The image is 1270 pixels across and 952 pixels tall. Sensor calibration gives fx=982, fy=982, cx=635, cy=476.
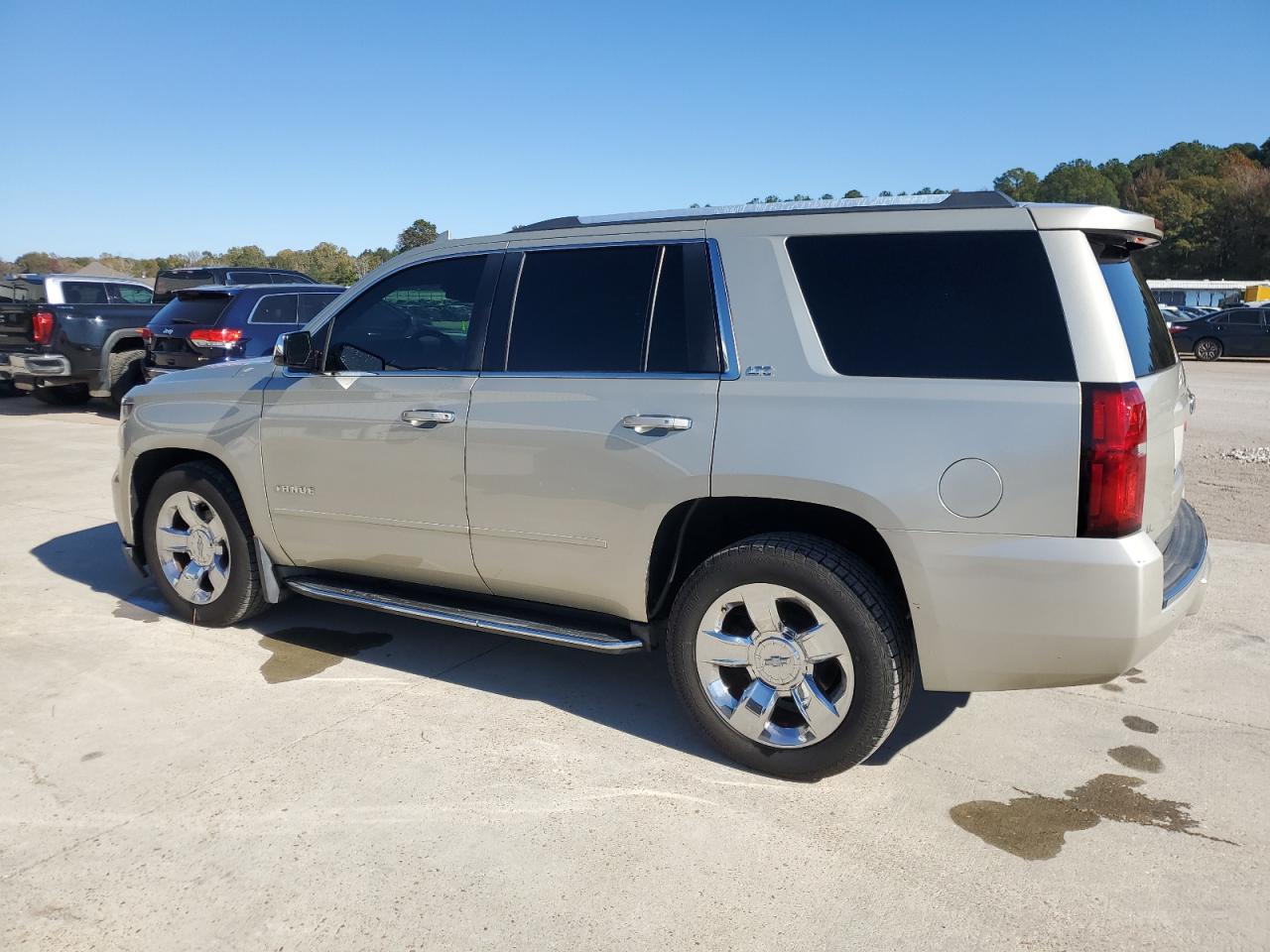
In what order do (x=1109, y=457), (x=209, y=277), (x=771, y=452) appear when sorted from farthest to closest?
(x=209, y=277)
(x=771, y=452)
(x=1109, y=457)

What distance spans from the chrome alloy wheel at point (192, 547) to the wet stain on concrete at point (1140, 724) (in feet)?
13.4

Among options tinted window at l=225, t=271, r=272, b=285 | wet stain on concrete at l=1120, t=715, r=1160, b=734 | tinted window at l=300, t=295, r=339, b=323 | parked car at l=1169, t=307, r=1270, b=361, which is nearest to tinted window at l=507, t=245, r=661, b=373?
wet stain on concrete at l=1120, t=715, r=1160, b=734

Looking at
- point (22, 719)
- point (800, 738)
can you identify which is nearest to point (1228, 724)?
point (800, 738)

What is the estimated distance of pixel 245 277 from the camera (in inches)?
666

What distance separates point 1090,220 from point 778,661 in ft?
5.71

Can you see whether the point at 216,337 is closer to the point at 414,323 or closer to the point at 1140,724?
the point at 414,323

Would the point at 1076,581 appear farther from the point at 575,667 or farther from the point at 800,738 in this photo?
the point at 575,667

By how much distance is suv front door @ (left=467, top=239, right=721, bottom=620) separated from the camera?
11.6ft

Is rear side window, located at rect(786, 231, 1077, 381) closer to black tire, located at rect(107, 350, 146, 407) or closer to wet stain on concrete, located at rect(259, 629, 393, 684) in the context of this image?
wet stain on concrete, located at rect(259, 629, 393, 684)

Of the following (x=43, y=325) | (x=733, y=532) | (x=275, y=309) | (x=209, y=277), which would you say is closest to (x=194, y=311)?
(x=275, y=309)

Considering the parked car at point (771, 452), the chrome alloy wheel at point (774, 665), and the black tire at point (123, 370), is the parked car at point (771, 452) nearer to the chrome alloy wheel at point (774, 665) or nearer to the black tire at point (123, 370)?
the chrome alloy wheel at point (774, 665)

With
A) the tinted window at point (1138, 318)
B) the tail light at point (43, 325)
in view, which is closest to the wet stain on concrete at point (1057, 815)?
the tinted window at point (1138, 318)

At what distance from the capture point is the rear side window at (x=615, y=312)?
3594 millimetres

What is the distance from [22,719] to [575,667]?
7.44 ft
